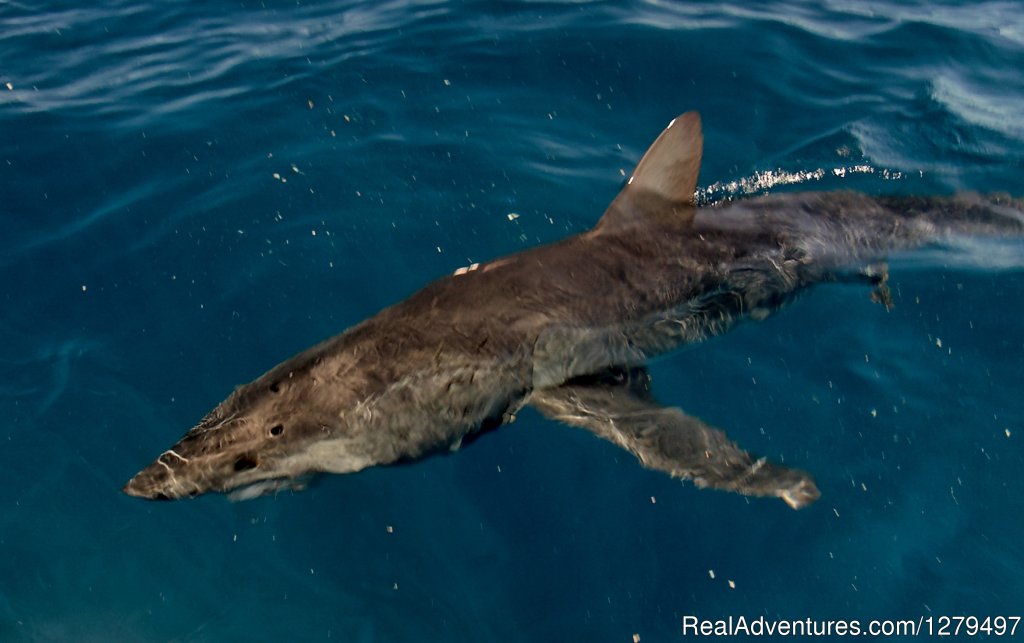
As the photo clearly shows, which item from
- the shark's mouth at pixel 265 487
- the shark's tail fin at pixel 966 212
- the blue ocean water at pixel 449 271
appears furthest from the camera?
the shark's tail fin at pixel 966 212

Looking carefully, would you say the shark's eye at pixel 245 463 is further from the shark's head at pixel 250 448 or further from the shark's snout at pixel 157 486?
the shark's snout at pixel 157 486

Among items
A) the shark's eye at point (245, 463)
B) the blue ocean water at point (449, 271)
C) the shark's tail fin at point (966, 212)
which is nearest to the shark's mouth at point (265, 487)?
the shark's eye at point (245, 463)

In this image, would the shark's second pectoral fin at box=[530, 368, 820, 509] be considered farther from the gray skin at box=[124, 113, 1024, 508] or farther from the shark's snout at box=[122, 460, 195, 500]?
the shark's snout at box=[122, 460, 195, 500]

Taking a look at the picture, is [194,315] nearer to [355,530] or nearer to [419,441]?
[355,530]

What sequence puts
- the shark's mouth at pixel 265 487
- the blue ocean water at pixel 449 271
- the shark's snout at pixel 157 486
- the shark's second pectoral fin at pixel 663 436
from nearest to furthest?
the shark's snout at pixel 157 486 < the shark's mouth at pixel 265 487 < the shark's second pectoral fin at pixel 663 436 < the blue ocean water at pixel 449 271

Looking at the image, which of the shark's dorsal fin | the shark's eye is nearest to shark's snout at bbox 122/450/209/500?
the shark's eye

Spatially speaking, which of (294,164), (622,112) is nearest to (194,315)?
(294,164)

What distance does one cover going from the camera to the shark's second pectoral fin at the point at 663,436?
4645 mm

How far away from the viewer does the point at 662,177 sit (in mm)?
5680

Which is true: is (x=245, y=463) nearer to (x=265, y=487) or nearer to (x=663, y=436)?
(x=265, y=487)

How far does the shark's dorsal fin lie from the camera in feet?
18.4

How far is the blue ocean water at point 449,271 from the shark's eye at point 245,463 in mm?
1205

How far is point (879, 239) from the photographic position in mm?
6324

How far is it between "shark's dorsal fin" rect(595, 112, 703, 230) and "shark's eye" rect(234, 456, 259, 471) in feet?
8.86
